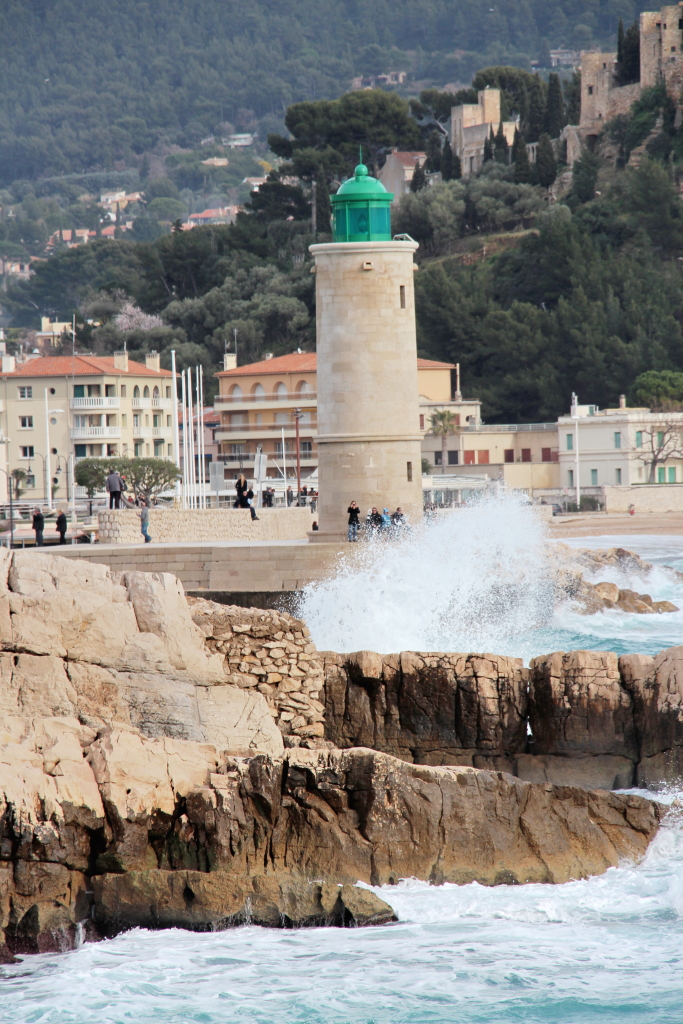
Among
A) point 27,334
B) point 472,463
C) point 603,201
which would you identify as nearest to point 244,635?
point 472,463

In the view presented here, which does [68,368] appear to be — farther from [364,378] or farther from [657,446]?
[364,378]

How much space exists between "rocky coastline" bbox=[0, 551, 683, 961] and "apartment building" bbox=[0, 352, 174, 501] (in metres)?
43.3

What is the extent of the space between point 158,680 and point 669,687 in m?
3.21

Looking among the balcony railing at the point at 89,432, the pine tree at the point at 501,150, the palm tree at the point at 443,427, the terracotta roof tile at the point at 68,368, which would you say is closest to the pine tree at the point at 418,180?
the pine tree at the point at 501,150

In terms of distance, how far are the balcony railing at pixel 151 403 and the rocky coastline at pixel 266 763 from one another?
4667 centimetres

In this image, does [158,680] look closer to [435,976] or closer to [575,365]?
[435,976]

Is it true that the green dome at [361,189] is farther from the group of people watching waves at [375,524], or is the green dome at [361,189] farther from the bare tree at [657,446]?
the bare tree at [657,446]

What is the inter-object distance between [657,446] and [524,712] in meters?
40.9

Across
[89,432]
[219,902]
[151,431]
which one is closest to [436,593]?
[219,902]

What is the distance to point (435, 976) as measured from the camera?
668 cm

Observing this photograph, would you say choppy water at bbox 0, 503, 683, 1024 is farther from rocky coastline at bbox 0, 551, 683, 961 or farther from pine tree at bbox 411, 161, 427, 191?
pine tree at bbox 411, 161, 427, 191

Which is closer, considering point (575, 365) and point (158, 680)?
point (158, 680)

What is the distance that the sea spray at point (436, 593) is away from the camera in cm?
1480

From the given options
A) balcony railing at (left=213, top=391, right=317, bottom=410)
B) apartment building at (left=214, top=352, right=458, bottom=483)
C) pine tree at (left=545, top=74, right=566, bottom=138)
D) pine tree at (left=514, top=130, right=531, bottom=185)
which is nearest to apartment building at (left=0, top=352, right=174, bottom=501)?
balcony railing at (left=213, top=391, right=317, bottom=410)
